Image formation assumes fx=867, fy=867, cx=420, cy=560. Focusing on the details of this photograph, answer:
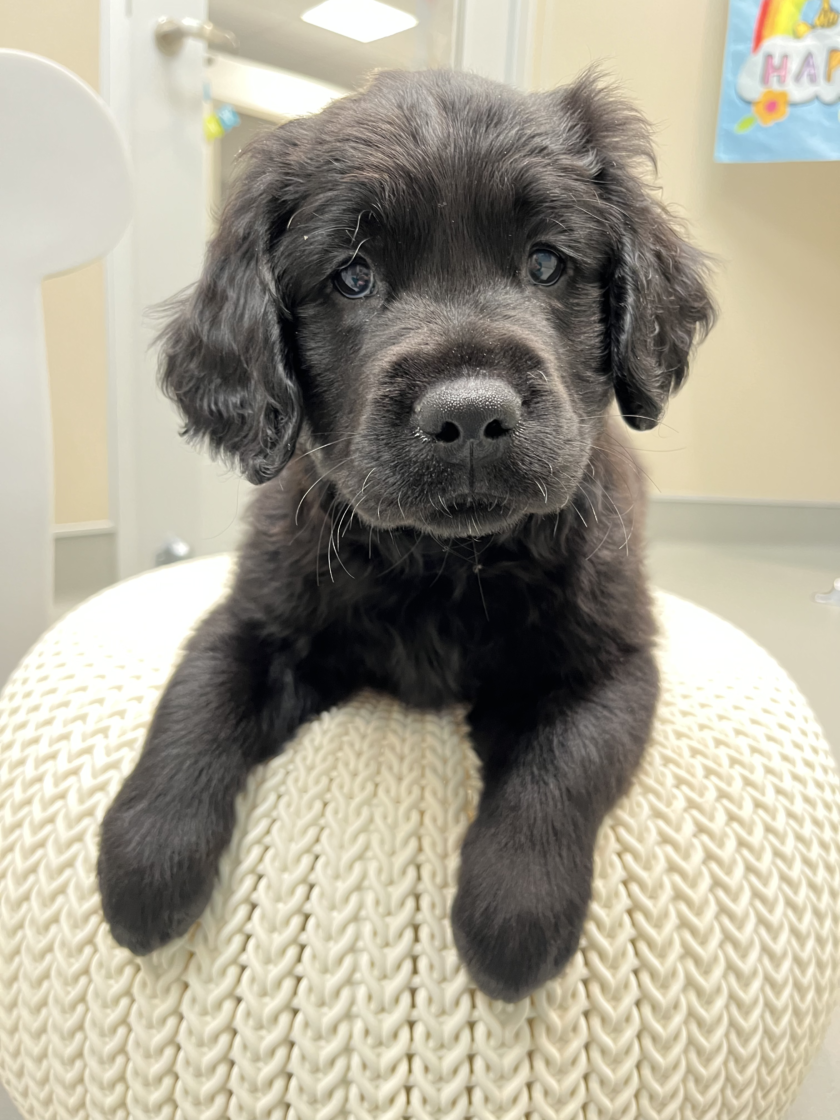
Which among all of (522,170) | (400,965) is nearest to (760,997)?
(400,965)

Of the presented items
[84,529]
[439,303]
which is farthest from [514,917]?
[84,529]

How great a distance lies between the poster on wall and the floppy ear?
2361 mm

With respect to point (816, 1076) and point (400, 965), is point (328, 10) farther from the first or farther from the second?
point (816, 1076)

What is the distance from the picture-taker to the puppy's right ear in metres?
0.97

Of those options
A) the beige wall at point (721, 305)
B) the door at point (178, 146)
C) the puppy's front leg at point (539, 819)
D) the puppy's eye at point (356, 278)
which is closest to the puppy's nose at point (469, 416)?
the puppy's eye at point (356, 278)

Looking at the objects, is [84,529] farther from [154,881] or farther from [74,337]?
[154,881]

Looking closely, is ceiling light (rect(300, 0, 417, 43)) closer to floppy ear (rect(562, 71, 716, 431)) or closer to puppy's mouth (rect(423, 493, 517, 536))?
floppy ear (rect(562, 71, 716, 431))

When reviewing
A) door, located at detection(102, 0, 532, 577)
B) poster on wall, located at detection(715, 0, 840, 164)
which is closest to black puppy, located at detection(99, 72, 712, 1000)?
door, located at detection(102, 0, 532, 577)

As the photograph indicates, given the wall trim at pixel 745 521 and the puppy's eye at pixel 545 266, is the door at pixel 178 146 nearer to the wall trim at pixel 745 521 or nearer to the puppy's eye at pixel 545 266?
the puppy's eye at pixel 545 266

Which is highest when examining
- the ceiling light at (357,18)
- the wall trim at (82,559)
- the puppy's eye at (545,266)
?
the ceiling light at (357,18)

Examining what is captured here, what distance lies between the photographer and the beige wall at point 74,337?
96.6 inches

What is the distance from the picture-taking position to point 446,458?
0.79m

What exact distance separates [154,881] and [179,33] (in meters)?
2.44

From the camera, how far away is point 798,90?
2.98 m
